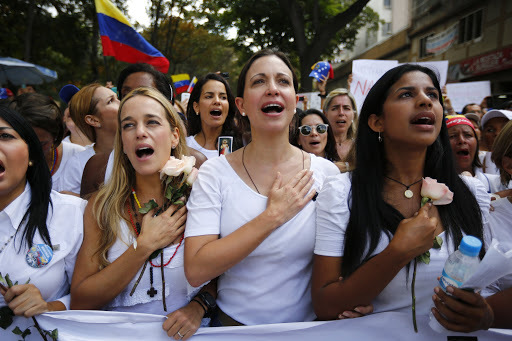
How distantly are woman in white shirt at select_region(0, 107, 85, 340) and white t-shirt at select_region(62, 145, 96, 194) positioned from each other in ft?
4.05

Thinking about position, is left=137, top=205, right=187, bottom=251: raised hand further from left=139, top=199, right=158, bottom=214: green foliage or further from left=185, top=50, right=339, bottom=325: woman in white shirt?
left=185, top=50, right=339, bottom=325: woman in white shirt

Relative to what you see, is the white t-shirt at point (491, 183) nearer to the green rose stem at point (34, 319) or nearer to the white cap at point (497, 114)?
the white cap at point (497, 114)

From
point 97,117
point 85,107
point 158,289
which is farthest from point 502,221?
point 85,107

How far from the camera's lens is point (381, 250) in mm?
1708

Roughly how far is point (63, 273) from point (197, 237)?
2.94 ft

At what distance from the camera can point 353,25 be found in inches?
780

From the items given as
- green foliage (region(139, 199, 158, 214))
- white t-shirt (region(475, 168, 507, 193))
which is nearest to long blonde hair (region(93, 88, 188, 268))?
green foliage (region(139, 199, 158, 214))

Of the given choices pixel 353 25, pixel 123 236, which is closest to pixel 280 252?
pixel 123 236

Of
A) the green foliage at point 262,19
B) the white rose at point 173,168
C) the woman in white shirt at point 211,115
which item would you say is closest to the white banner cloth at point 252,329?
the white rose at point 173,168

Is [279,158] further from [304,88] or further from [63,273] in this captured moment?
[304,88]

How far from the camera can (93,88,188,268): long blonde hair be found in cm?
203

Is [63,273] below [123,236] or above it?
below

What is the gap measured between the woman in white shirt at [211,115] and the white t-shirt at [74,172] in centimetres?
115

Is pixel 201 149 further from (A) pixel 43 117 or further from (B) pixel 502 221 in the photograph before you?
(B) pixel 502 221
